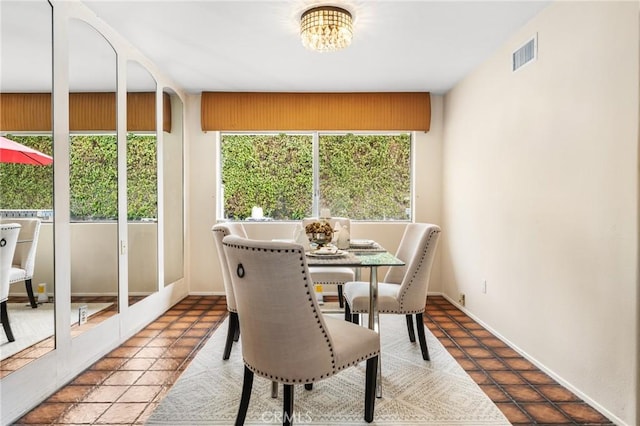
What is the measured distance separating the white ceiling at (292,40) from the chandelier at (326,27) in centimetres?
5

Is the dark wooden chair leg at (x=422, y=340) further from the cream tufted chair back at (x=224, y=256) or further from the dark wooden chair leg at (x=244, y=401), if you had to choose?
the dark wooden chair leg at (x=244, y=401)

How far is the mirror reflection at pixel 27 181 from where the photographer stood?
6.49 feet

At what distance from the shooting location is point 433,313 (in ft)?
13.1

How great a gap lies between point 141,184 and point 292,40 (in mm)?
1786

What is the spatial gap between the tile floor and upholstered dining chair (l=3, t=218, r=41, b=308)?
605mm

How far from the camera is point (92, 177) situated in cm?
275

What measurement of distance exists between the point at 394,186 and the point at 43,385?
3.87m

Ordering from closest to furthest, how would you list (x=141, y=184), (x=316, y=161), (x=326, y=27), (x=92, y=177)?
(x=326, y=27) < (x=92, y=177) < (x=141, y=184) < (x=316, y=161)

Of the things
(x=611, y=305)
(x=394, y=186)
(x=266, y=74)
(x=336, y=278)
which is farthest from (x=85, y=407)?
(x=394, y=186)

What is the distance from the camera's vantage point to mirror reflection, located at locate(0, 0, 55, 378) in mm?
1979

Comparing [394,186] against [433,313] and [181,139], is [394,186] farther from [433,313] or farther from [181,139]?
[181,139]

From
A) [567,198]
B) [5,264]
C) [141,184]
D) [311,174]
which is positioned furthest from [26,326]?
[311,174]

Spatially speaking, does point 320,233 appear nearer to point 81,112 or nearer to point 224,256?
point 224,256

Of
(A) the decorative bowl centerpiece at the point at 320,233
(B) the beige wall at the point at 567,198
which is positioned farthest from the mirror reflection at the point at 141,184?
(B) the beige wall at the point at 567,198
